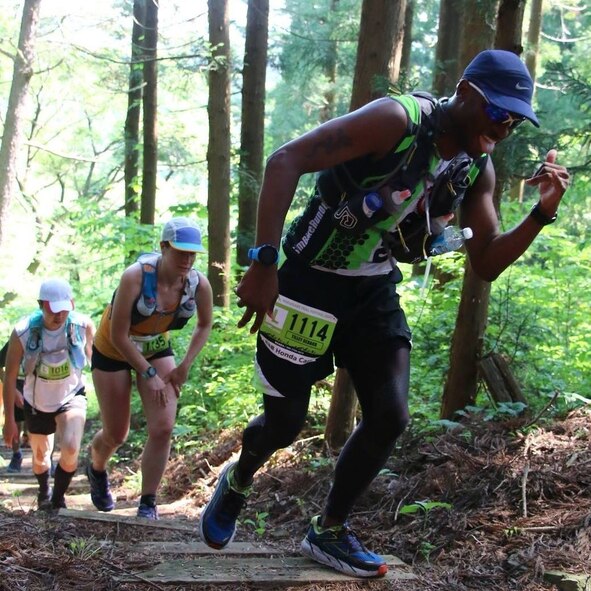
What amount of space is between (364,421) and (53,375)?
4.21 m

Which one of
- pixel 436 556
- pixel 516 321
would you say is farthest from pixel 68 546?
pixel 516 321

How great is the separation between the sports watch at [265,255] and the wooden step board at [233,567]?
155 centimetres

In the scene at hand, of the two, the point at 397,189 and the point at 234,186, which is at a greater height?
the point at 234,186

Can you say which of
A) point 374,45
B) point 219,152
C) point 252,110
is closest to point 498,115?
point 374,45

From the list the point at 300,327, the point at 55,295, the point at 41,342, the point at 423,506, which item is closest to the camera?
the point at 300,327

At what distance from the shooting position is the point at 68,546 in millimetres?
3631

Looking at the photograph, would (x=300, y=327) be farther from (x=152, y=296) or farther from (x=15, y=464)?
(x=15, y=464)

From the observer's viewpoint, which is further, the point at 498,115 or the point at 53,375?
the point at 53,375

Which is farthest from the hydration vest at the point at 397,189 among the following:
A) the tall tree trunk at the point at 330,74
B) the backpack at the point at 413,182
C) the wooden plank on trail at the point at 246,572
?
the tall tree trunk at the point at 330,74

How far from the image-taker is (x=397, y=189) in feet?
10.6

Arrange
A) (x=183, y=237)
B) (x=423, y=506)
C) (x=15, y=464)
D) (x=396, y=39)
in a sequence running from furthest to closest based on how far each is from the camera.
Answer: (x=15, y=464)
(x=396, y=39)
(x=183, y=237)
(x=423, y=506)

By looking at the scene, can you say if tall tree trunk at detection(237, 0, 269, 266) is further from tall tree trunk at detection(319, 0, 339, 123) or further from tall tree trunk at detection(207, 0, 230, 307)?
tall tree trunk at detection(319, 0, 339, 123)

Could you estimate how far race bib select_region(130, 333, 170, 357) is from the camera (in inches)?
227

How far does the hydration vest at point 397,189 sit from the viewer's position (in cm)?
319
